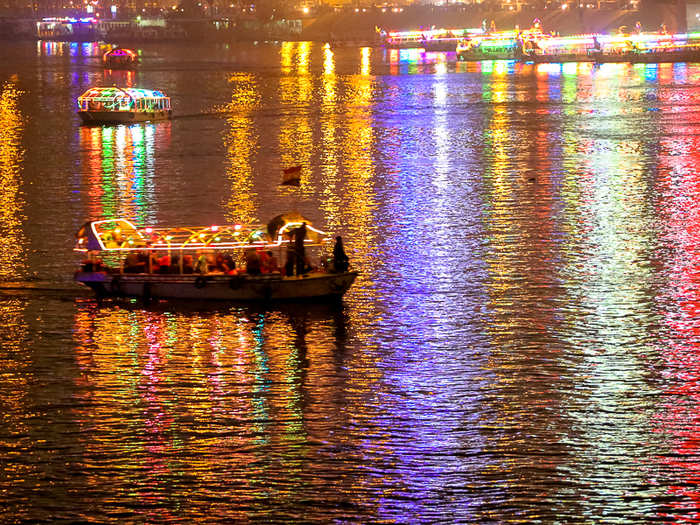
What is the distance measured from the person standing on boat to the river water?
1396mm

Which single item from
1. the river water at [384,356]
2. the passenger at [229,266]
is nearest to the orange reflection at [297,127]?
the river water at [384,356]

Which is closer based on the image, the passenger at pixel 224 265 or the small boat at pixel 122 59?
the passenger at pixel 224 265

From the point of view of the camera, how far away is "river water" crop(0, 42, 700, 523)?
21.7 metres

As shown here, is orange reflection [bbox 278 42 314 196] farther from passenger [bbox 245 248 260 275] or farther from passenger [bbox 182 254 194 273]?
passenger [bbox 245 248 260 275]

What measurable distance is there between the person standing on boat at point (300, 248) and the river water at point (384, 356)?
4.58 ft

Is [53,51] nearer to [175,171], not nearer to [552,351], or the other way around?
[175,171]

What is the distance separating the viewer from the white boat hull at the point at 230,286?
105 ft

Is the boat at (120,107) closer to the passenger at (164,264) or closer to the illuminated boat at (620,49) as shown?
the passenger at (164,264)

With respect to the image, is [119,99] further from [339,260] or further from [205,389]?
[205,389]

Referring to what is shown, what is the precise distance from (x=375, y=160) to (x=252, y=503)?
41599 millimetres

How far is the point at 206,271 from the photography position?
3281 centimetres

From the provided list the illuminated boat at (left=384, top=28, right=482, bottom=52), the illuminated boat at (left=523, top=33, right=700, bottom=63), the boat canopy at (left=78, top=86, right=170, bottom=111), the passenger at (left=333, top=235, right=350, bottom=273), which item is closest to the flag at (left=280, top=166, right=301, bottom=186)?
the passenger at (left=333, top=235, right=350, bottom=273)

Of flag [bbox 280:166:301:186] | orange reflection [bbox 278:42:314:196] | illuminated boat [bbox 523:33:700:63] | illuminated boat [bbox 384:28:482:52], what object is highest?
illuminated boat [bbox 384:28:482:52]

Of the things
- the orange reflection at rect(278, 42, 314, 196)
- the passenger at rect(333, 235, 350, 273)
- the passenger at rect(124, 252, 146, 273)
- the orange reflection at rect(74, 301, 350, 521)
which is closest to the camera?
the orange reflection at rect(74, 301, 350, 521)
